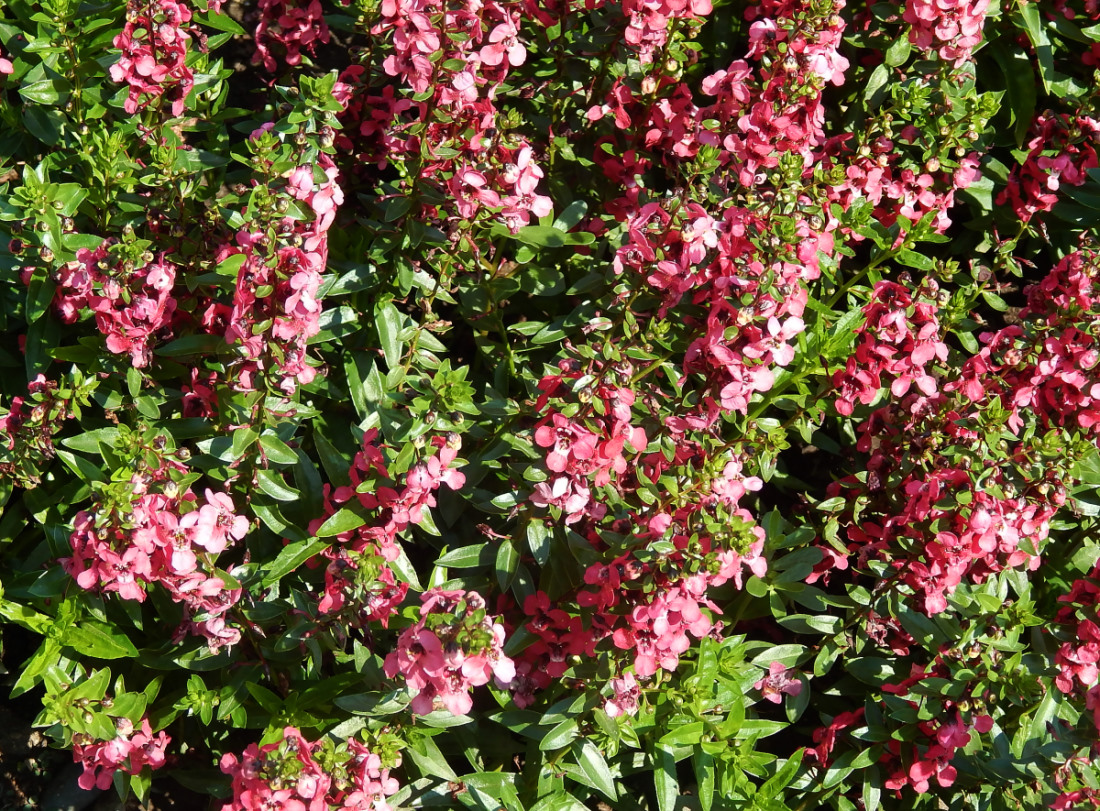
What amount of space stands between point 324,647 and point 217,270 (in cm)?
128

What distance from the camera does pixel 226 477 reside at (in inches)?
131

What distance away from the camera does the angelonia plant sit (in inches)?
117

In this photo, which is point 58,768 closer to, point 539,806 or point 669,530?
point 539,806

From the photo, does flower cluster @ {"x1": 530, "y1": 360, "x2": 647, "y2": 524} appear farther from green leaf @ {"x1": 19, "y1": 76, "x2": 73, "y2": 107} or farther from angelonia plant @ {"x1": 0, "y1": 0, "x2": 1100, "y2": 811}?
green leaf @ {"x1": 19, "y1": 76, "x2": 73, "y2": 107}

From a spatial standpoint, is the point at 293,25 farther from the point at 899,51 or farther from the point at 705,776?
the point at 705,776

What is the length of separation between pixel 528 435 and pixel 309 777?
117 centimetres

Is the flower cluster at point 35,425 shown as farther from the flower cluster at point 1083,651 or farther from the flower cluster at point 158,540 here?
the flower cluster at point 1083,651

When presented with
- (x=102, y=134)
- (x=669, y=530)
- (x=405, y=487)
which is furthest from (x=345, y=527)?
(x=102, y=134)

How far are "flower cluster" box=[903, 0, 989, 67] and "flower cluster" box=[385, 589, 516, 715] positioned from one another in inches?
105

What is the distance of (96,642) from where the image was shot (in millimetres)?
3182

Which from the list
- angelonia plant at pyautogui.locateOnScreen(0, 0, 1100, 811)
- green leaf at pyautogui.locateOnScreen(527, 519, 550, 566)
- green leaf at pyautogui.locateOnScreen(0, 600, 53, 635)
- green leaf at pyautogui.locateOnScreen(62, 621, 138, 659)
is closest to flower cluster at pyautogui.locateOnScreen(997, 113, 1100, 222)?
angelonia plant at pyautogui.locateOnScreen(0, 0, 1100, 811)

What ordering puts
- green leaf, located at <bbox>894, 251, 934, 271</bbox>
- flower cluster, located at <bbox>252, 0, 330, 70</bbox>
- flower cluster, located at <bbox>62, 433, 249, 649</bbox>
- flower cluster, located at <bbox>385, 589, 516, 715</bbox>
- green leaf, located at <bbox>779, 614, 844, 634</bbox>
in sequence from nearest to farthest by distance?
flower cluster, located at <bbox>385, 589, 516, 715</bbox> < flower cluster, located at <bbox>62, 433, 249, 649</bbox> < green leaf, located at <bbox>779, 614, 844, 634</bbox> < green leaf, located at <bbox>894, 251, 934, 271</bbox> < flower cluster, located at <bbox>252, 0, 330, 70</bbox>

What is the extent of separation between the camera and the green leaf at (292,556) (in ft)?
10.2

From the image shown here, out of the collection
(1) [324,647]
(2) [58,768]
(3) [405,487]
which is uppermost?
(3) [405,487]
